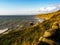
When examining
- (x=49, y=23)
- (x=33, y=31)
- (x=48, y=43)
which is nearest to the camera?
(x=48, y=43)

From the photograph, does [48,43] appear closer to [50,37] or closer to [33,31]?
[50,37]

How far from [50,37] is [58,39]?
2.10 ft

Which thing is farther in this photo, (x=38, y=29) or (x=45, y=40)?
(x=38, y=29)

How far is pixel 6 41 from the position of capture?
13539 mm

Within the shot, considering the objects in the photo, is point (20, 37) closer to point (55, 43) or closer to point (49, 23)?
point (55, 43)

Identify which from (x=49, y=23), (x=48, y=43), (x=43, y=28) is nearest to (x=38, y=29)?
(x=43, y=28)

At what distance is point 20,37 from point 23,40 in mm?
455

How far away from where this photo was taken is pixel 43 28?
50.0 feet

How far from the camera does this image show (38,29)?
49.7 ft

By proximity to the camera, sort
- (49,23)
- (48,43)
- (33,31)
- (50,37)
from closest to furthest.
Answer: (48,43) → (50,37) → (33,31) → (49,23)

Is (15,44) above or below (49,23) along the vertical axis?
below

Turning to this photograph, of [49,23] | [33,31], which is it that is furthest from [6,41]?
[49,23]

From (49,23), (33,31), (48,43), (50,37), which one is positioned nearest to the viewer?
(48,43)

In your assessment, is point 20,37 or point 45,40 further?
point 20,37
